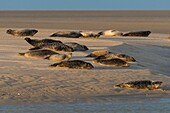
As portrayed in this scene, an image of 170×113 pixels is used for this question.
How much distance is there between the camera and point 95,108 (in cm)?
1088

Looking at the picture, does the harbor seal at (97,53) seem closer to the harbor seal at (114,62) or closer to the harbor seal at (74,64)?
the harbor seal at (114,62)

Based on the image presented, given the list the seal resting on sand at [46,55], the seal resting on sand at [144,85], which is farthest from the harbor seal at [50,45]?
the seal resting on sand at [144,85]

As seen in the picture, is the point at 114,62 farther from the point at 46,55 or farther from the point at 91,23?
the point at 91,23

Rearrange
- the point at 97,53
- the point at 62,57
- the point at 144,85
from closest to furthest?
the point at 144,85, the point at 62,57, the point at 97,53

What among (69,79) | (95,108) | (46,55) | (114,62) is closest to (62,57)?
(46,55)

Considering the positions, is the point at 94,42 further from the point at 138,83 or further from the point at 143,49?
the point at 138,83

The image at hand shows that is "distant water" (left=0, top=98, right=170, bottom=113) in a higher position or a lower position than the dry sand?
lower

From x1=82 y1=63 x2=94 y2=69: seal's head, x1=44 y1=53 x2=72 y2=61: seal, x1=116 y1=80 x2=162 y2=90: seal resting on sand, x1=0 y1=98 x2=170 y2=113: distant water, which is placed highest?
x1=44 y1=53 x2=72 y2=61: seal

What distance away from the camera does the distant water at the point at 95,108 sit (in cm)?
1061

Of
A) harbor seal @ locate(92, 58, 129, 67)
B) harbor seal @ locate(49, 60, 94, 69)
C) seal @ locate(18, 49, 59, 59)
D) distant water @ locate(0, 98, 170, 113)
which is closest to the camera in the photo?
distant water @ locate(0, 98, 170, 113)

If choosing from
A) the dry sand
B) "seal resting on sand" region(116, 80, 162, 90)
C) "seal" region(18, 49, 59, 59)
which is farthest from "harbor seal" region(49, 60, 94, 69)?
"seal resting on sand" region(116, 80, 162, 90)

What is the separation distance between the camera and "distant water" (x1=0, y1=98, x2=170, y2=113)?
34.8 feet

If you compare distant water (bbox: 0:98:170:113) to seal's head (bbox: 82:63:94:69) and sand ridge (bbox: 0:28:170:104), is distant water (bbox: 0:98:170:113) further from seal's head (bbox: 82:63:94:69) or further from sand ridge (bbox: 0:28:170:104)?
seal's head (bbox: 82:63:94:69)

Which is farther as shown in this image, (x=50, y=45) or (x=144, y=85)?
(x=50, y=45)
